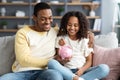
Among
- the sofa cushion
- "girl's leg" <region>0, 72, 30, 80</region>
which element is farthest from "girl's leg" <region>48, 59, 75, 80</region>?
the sofa cushion

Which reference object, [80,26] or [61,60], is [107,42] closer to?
[80,26]

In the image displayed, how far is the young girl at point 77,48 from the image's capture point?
6.24 feet

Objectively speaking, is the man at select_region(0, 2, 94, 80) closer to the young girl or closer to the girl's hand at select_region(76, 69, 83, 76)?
the young girl

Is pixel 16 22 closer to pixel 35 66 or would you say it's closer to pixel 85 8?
pixel 85 8

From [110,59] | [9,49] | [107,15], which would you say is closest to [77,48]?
[110,59]

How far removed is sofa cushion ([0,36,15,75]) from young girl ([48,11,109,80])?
17.6 inches

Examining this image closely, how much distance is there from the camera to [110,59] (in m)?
2.06

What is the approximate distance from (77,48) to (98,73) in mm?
326

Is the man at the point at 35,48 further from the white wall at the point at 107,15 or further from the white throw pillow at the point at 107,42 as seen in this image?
the white wall at the point at 107,15

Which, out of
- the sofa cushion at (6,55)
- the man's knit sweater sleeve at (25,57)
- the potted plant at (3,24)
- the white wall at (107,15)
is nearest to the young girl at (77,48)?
the man's knit sweater sleeve at (25,57)

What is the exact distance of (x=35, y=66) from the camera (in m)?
1.96

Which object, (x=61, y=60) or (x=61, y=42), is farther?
(x=61, y=42)

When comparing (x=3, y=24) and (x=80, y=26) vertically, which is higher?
(x=80, y=26)

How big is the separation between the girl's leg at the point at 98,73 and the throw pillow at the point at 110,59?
14cm
